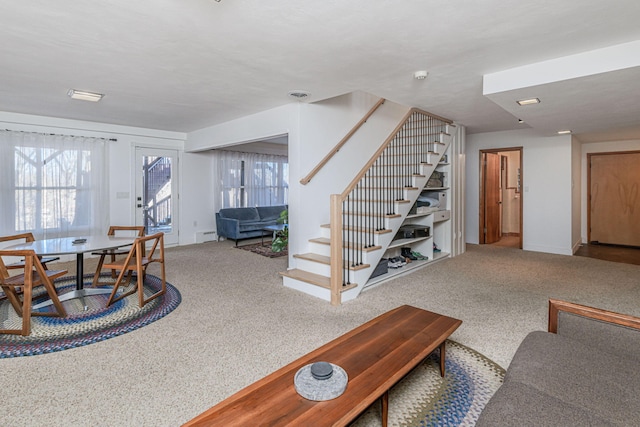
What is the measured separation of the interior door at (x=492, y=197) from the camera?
682 centimetres

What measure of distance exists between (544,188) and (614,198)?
6.59 ft

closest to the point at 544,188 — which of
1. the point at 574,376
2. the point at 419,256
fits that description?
the point at 419,256

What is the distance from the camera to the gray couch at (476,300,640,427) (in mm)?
1165

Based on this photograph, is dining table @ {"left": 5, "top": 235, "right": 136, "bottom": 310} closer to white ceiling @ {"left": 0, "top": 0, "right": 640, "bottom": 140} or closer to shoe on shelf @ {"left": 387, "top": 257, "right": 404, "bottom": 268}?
white ceiling @ {"left": 0, "top": 0, "right": 640, "bottom": 140}

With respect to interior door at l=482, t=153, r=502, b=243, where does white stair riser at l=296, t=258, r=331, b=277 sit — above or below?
below

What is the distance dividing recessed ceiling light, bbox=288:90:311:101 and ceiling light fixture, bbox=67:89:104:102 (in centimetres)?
228

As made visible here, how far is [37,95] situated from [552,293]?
6.46 meters

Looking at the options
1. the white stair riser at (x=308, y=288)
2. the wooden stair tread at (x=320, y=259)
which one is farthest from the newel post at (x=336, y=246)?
the wooden stair tread at (x=320, y=259)

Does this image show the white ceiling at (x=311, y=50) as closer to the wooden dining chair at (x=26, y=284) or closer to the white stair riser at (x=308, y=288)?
the wooden dining chair at (x=26, y=284)

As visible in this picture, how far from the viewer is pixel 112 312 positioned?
3104 millimetres

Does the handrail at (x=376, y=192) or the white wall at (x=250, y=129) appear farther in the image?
the white wall at (x=250, y=129)

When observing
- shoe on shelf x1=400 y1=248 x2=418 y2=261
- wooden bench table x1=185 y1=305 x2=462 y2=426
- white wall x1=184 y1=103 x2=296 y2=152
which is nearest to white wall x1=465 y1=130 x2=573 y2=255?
shoe on shelf x1=400 y1=248 x2=418 y2=261

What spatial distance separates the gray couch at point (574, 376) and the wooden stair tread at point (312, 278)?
6.21ft

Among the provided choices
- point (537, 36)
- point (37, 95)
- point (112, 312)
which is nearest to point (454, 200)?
point (537, 36)
